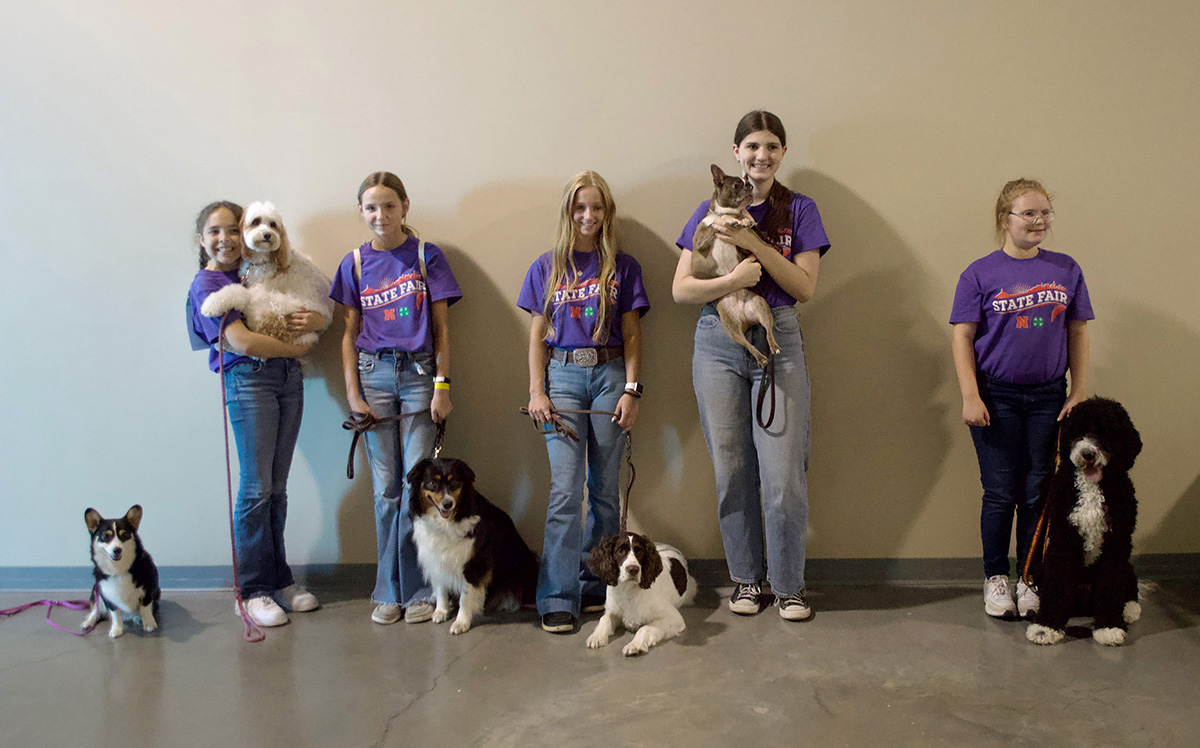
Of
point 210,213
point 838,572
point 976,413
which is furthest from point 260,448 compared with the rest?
point 976,413

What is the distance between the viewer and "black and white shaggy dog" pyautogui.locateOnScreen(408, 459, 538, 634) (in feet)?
8.02

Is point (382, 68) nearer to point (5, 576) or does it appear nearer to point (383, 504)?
point (383, 504)

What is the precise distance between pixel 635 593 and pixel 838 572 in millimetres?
1011

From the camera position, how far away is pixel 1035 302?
7.95 ft

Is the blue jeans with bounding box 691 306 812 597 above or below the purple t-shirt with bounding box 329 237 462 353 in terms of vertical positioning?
below

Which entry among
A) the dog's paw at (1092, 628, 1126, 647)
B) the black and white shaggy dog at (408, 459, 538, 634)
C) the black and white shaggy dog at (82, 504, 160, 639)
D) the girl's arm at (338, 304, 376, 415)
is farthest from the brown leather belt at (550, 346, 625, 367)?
the dog's paw at (1092, 628, 1126, 647)

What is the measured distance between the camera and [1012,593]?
8.32ft

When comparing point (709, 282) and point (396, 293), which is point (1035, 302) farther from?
point (396, 293)

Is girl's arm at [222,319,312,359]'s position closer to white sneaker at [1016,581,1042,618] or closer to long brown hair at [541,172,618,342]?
Result: long brown hair at [541,172,618,342]

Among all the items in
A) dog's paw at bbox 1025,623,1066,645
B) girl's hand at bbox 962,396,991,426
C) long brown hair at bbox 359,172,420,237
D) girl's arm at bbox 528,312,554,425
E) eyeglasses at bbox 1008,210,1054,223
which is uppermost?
long brown hair at bbox 359,172,420,237

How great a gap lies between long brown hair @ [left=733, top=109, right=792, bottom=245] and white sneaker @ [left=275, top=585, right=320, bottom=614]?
2184 millimetres

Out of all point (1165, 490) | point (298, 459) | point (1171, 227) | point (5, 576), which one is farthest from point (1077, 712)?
point (5, 576)

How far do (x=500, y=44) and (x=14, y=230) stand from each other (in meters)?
2.21

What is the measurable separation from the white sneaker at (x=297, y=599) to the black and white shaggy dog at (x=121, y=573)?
0.43 m
